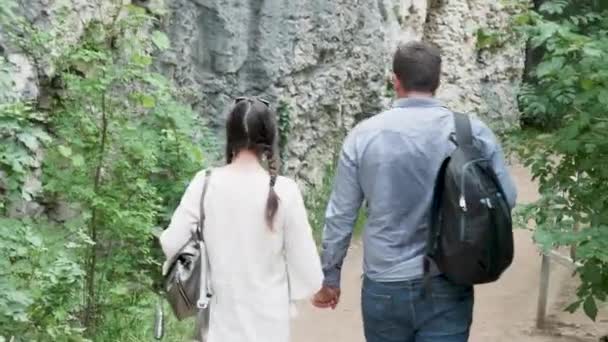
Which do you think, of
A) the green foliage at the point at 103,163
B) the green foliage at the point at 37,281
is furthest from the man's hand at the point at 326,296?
the green foliage at the point at 103,163

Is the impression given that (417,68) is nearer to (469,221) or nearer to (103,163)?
(469,221)

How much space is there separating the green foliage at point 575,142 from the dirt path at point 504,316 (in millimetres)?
1626

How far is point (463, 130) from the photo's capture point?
11.2 ft

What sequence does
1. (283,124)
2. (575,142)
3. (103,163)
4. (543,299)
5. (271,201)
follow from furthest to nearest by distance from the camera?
(283,124) → (543,299) → (103,163) → (575,142) → (271,201)

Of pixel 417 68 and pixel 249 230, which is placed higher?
pixel 417 68

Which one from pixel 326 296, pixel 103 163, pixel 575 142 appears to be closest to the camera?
pixel 326 296

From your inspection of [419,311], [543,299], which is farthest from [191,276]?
[543,299]

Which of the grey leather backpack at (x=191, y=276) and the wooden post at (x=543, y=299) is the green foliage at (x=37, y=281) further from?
the wooden post at (x=543, y=299)

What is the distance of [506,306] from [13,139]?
4477mm

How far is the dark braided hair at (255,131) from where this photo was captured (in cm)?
340

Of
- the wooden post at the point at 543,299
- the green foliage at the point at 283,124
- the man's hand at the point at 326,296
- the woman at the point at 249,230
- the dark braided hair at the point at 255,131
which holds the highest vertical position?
the dark braided hair at the point at 255,131

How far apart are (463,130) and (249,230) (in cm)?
74

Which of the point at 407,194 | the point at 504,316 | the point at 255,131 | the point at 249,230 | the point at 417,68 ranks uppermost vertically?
the point at 417,68

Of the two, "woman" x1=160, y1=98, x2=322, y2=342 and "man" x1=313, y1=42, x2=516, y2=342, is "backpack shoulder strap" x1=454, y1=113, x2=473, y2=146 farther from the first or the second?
"woman" x1=160, y1=98, x2=322, y2=342
